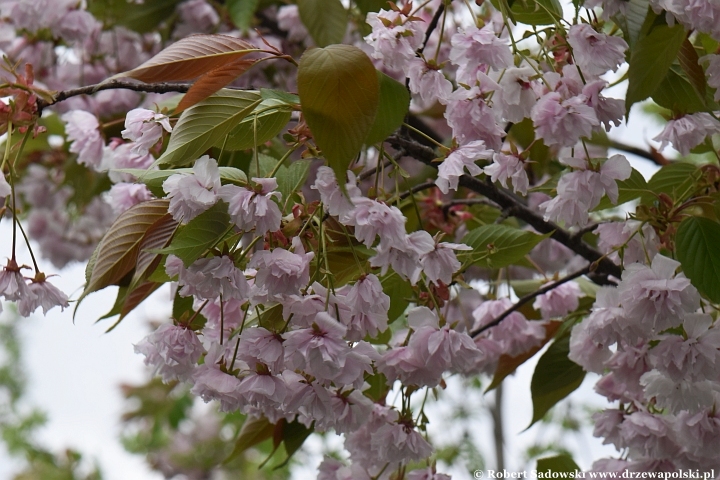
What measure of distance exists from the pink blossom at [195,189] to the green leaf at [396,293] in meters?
0.25

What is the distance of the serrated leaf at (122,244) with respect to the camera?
0.59 metres

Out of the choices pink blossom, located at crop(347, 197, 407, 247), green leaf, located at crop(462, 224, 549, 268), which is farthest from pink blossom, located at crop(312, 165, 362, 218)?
green leaf, located at crop(462, 224, 549, 268)

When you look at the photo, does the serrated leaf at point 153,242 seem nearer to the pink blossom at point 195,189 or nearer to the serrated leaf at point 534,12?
the pink blossom at point 195,189

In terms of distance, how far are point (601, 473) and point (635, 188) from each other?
32cm

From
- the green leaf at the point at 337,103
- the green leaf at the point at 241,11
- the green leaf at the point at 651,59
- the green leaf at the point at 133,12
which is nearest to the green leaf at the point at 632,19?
the green leaf at the point at 651,59

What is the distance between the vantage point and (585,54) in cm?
59

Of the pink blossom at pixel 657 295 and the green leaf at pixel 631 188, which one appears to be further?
the green leaf at pixel 631 188

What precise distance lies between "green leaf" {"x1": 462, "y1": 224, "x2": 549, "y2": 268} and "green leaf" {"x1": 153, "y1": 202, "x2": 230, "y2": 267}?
27 centimetres

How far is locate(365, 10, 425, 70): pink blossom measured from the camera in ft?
2.00

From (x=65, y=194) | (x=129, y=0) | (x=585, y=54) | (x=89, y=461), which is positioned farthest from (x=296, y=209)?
(x=89, y=461)

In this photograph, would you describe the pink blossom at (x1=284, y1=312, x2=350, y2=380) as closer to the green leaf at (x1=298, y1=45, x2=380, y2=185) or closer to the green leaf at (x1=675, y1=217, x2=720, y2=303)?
the green leaf at (x1=298, y1=45, x2=380, y2=185)

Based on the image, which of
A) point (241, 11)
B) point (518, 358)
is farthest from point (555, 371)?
point (241, 11)

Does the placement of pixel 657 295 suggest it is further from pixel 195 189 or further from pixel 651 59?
pixel 195 189

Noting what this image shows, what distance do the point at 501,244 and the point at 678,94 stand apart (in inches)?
7.9
